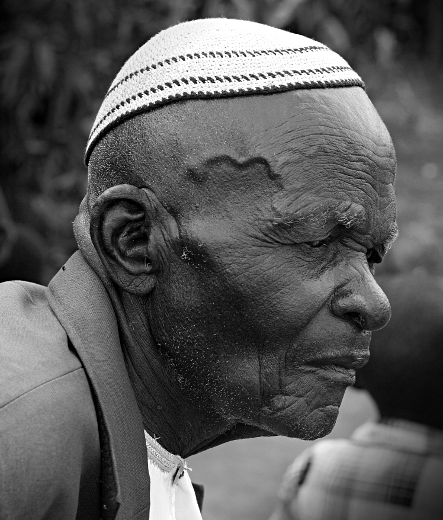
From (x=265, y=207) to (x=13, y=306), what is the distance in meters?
0.52

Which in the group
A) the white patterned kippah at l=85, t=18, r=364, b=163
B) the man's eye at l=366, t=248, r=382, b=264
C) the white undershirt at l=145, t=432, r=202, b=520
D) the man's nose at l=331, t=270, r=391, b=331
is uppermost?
the white patterned kippah at l=85, t=18, r=364, b=163

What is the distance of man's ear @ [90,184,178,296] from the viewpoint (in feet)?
6.06

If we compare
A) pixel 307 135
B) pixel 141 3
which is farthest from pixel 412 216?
pixel 307 135

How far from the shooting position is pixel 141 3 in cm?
544

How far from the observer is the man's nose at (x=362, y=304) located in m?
1.80

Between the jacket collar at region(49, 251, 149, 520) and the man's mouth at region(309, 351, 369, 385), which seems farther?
the man's mouth at region(309, 351, 369, 385)

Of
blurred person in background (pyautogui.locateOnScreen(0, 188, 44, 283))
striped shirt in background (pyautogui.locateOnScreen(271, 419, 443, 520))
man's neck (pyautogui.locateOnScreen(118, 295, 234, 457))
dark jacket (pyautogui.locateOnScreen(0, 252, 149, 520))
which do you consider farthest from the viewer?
blurred person in background (pyautogui.locateOnScreen(0, 188, 44, 283))

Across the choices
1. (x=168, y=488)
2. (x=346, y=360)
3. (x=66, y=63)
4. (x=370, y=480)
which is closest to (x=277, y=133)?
(x=346, y=360)

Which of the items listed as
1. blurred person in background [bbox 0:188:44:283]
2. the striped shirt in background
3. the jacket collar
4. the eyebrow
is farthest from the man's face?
blurred person in background [bbox 0:188:44:283]

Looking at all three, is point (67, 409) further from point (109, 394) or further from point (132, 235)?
point (132, 235)

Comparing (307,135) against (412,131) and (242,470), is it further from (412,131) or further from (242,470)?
(412,131)

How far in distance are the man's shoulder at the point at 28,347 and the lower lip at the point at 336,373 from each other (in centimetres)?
47

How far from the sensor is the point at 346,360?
6.02 feet

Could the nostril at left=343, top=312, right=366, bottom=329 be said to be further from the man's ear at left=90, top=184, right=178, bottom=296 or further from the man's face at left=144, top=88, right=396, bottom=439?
the man's ear at left=90, top=184, right=178, bottom=296
